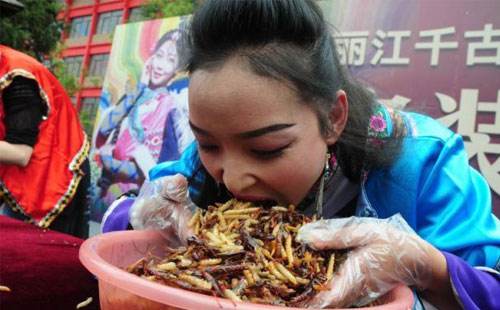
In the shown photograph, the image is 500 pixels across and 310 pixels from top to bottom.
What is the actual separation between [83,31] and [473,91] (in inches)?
486

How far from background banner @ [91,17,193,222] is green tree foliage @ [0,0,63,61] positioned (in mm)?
828

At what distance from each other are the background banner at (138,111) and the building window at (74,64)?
10.2 m

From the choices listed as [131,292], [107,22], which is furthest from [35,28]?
[107,22]

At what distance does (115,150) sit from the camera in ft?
15.4

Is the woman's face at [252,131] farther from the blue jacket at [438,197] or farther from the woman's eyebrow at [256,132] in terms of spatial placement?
the blue jacket at [438,197]

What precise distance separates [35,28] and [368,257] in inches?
203

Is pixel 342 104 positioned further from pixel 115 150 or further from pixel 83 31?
pixel 83 31

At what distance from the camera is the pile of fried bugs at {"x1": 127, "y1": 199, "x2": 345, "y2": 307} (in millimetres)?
735

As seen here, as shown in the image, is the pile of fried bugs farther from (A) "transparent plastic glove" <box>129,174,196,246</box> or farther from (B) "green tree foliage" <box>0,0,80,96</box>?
(B) "green tree foliage" <box>0,0,80,96</box>

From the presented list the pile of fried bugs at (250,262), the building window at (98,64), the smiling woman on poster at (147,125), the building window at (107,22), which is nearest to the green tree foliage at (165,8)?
the smiling woman on poster at (147,125)

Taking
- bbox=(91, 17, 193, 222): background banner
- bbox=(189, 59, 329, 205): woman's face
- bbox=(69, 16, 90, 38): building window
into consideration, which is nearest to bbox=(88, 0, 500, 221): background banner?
bbox=(91, 17, 193, 222): background banner

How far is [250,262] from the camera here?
81 cm

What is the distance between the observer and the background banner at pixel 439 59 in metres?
2.38

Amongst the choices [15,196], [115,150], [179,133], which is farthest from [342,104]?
[115,150]
